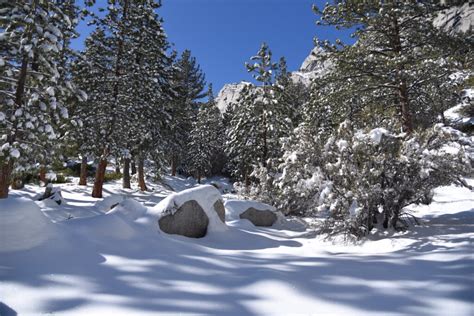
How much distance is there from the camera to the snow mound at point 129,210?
5607 mm

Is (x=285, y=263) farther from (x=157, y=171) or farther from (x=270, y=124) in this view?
(x=157, y=171)

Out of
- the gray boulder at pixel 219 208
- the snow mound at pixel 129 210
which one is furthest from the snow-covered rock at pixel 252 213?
the snow mound at pixel 129 210

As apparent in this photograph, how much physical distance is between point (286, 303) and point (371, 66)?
7.81 m

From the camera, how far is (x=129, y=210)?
5.83m

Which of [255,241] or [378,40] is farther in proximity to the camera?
[378,40]

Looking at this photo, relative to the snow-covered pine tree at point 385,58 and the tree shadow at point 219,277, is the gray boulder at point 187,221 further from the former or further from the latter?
the snow-covered pine tree at point 385,58

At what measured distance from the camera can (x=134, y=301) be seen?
2.71 meters

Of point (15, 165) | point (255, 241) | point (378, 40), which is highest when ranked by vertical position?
point (378, 40)

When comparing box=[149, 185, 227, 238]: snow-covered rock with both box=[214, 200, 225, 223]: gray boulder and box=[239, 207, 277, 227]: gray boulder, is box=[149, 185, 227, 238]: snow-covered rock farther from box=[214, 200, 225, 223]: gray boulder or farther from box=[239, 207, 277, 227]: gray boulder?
box=[239, 207, 277, 227]: gray boulder

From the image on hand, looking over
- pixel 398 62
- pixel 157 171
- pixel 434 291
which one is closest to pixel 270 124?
pixel 398 62

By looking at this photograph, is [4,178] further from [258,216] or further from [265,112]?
[265,112]

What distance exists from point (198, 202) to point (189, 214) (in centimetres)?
41

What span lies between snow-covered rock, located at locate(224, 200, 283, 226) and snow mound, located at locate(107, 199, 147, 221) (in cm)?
329

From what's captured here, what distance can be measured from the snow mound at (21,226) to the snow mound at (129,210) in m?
1.49
